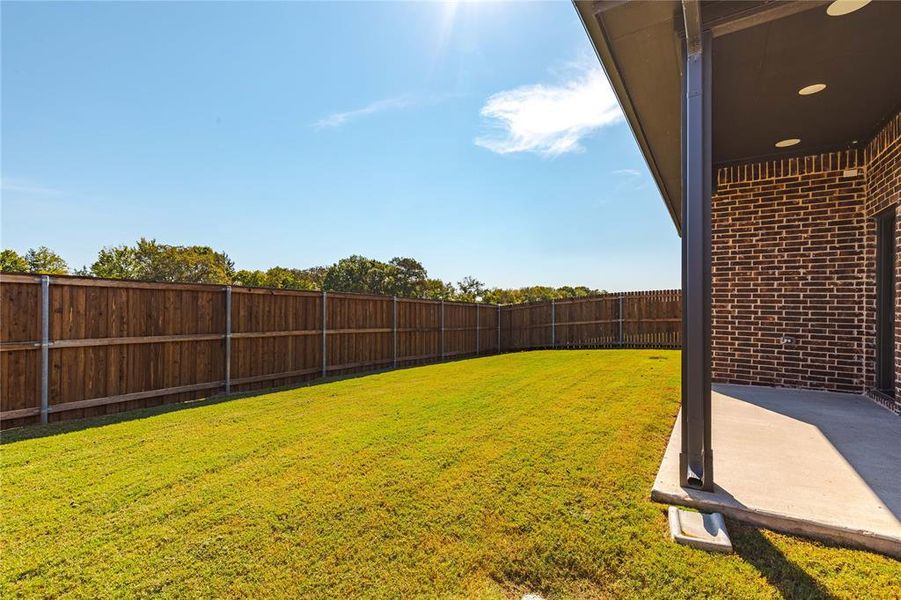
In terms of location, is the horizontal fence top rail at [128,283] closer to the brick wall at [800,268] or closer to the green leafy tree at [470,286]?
the brick wall at [800,268]

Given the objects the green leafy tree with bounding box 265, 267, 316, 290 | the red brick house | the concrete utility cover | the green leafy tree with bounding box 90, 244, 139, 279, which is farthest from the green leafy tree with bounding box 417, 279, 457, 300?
the concrete utility cover

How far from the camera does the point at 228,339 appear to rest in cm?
632

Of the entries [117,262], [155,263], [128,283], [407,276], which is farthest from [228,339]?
[407,276]

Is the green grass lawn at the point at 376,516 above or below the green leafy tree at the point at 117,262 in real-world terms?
below

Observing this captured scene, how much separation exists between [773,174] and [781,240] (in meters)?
0.91

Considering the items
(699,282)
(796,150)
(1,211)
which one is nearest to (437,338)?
(796,150)

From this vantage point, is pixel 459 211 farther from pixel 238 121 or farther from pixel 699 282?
pixel 699 282

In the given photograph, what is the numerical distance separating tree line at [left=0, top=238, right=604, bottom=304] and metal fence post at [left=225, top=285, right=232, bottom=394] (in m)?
12.3

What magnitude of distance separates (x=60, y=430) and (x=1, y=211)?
14670 millimetres

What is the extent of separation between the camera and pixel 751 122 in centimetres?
426

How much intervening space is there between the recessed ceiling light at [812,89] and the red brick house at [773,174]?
0.02 metres

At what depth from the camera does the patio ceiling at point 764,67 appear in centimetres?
253

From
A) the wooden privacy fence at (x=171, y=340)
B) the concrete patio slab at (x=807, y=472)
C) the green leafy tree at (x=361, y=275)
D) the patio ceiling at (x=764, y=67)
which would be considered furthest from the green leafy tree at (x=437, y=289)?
the concrete patio slab at (x=807, y=472)

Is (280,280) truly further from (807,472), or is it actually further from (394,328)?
(807,472)
